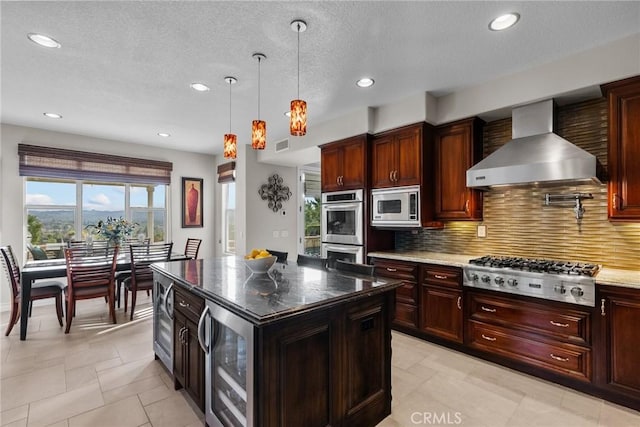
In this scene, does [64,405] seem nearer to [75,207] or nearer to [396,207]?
[396,207]

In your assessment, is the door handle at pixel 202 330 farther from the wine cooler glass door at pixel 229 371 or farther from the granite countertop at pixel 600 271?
the granite countertop at pixel 600 271

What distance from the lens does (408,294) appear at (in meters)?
3.51

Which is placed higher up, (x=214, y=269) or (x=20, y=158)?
(x=20, y=158)

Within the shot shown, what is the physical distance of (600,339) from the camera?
2.33 m

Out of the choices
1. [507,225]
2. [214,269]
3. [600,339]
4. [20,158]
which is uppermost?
[20,158]

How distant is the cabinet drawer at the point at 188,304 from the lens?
78.8 inches

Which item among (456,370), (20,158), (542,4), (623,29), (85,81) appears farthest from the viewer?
(20,158)

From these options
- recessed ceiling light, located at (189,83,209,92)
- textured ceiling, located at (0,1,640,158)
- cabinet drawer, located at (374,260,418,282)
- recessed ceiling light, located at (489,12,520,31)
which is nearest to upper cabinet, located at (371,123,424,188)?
textured ceiling, located at (0,1,640,158)

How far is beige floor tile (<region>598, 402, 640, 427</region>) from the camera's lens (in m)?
2.06

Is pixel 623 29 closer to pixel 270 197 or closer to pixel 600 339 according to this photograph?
pixel 600 339

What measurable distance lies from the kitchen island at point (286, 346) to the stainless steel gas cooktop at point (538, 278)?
126 centimetres

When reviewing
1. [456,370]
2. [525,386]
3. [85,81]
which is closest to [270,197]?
[85,81]

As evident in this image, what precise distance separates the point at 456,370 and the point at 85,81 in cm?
449

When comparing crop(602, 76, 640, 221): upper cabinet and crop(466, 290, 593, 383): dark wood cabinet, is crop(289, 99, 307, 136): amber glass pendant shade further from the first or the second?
crop(602, 76, 640, 221): upper cabinet
